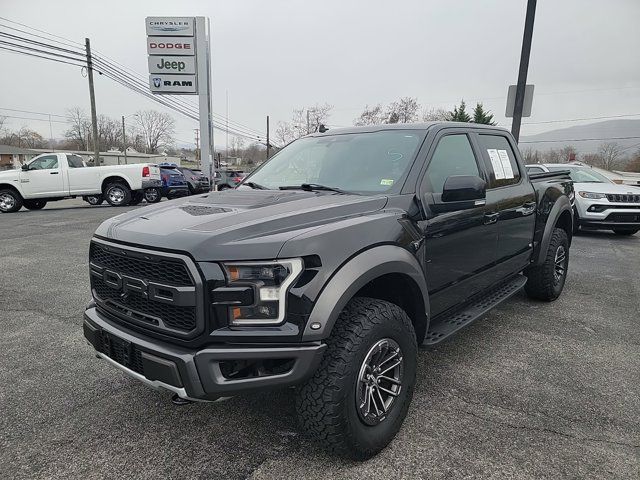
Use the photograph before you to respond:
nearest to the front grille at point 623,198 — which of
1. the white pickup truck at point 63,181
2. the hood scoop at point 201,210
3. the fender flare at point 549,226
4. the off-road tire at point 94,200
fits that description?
the fender flare at point 549,226

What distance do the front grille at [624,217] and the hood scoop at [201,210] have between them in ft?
31.4

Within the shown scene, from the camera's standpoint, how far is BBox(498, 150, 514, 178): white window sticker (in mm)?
3797

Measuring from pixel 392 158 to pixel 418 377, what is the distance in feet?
5.17

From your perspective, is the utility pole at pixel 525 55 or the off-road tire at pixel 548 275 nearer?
the off-road tire at pixel 548 275

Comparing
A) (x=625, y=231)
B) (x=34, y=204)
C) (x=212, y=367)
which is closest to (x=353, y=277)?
(x=212, y=367)

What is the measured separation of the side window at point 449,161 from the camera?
2.86 meters

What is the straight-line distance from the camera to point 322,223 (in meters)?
2.18

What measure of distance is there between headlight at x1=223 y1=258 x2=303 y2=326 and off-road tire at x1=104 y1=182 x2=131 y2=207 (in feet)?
48.4

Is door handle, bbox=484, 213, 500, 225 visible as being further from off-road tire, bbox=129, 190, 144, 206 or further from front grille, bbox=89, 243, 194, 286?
off-road tire, bbox=129, 190, 144, 206

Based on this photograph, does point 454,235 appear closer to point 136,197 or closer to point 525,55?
point 525,55

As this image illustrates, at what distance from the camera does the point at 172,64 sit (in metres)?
13.1

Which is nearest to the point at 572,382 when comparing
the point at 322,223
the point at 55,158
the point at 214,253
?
the point at 322,223

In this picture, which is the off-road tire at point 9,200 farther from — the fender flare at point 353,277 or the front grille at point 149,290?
the fender flare at point 353,277

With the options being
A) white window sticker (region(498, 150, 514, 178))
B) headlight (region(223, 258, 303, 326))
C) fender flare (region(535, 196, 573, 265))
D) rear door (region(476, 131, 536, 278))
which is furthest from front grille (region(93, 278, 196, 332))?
fender flare (region(535, 196, 573, 265))
